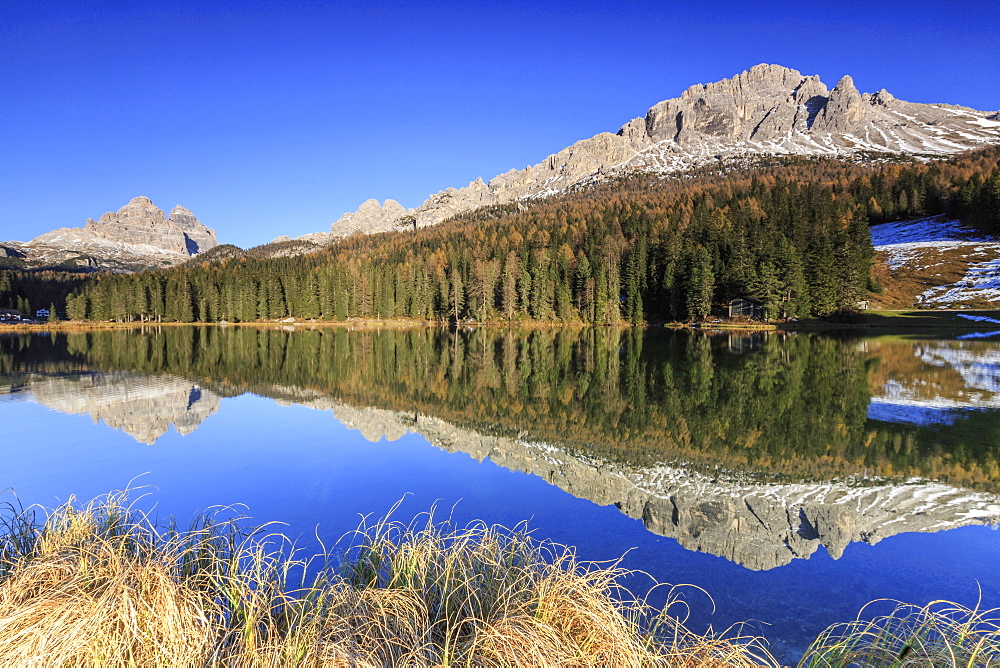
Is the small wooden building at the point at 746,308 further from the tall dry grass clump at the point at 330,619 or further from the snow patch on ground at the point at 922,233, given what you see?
the tall dry grass clump at the point at 330,619

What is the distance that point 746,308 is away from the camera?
6588cm

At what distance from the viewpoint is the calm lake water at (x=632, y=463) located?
676cm

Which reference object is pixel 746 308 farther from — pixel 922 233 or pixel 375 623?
pixel 375 623

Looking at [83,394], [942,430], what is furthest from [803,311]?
[83,394]

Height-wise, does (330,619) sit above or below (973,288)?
below

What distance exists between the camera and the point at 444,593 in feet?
15.0

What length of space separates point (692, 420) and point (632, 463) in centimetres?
461

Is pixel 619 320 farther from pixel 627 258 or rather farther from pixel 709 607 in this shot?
pixel 709 607

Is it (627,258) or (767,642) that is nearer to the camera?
(767,642)

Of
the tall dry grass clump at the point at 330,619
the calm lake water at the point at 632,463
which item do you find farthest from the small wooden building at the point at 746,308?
the tall dry grass clump at the point at 330,619

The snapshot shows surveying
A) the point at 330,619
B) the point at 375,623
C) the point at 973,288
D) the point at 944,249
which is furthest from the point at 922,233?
the point at 330,619

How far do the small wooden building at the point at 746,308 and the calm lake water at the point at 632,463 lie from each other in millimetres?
42001

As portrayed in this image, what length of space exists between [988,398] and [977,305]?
193 ft

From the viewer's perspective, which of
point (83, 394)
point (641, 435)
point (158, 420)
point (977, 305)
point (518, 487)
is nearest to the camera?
point (518, 487)
